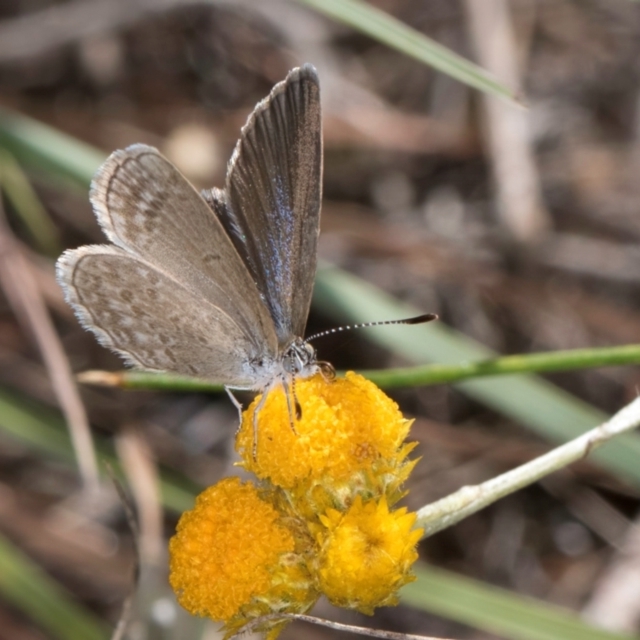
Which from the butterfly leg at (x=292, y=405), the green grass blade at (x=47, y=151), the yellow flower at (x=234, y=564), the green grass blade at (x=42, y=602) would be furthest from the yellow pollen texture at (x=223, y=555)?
the green grass blade at (x=47, y=151)

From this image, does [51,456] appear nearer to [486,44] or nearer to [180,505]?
[180,505]

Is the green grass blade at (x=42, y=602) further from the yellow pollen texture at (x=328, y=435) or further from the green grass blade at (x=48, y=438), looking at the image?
the yellow pollen texture at (x=328, y=435)

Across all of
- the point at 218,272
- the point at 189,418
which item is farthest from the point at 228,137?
the point at 218,272

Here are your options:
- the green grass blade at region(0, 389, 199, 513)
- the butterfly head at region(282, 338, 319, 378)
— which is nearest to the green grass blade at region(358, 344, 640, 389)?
the butterfly head at region(282, 338, 319, 378)

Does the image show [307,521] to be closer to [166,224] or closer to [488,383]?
[166,224]

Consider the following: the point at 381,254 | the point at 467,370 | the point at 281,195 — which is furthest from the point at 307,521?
the point at 381,254

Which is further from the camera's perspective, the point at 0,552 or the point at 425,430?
the point at 425,430
